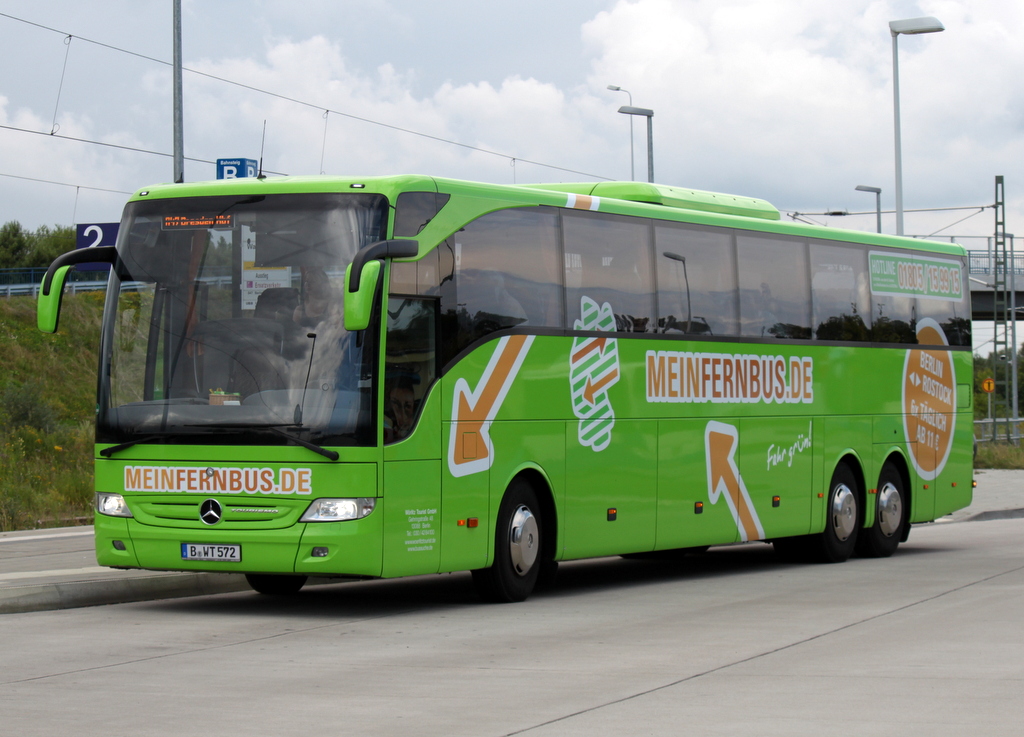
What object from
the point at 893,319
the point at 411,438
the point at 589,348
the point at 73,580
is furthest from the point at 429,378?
the point at 893,319

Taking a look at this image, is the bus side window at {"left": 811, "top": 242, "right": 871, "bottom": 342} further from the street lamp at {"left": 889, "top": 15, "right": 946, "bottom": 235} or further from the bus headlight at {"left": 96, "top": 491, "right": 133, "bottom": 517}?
the street lamp at {"left": 889, "top": 15, "right": 946, "bottom": 235}

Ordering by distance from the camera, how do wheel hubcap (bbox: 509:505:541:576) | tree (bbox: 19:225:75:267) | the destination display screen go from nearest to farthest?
the destination display screen
wheel hubcap (bbox: 509:505:541:576)
tree (bbox: 19:225:75:267)

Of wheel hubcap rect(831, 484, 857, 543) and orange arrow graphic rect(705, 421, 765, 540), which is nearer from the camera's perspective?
orange arrow graphic rect(705, 421, 765, 540)

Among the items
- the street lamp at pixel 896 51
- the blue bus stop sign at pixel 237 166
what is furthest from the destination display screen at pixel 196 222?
the street lamp at pixel 896 51

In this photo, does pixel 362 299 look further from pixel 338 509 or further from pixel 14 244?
pixel 14 244

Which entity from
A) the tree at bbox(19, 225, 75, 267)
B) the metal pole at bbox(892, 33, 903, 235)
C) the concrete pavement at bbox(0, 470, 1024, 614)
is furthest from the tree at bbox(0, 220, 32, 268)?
the concrete pavement at bbox(0, 470, 1024, 614)

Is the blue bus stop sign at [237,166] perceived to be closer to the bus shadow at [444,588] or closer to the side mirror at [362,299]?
the bus shadow at [444,588]

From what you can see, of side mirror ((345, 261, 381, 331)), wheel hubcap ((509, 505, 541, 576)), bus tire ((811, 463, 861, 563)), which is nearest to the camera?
side mirror ((345, 261, 381, 331))

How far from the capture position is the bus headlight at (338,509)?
11.9m

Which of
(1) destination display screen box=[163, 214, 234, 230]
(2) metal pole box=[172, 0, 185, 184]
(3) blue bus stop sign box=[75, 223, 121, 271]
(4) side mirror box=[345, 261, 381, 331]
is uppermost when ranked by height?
(2) metal pole box=[172, 0, 185, 184]

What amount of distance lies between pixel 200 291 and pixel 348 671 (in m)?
4.10

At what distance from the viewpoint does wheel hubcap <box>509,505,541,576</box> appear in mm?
13445

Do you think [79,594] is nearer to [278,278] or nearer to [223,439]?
[223,439]

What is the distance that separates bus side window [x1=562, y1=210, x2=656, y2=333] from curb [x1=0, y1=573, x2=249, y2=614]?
410cm
